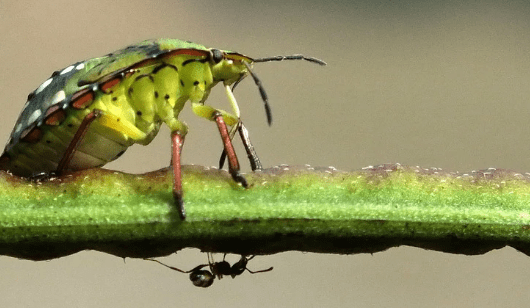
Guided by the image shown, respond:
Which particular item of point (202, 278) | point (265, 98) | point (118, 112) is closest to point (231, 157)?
point (265, 98)

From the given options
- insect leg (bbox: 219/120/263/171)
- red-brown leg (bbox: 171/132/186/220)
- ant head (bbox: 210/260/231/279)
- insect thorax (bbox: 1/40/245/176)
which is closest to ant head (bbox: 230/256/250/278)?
ant head (bbox: 210/260/231/279)

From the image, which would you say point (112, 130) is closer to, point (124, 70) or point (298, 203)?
point (124, 70)

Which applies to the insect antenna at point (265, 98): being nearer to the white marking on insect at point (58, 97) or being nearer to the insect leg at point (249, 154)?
the insect leg at point (249, 154)

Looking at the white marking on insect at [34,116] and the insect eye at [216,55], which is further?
the insect eye at [216,55]

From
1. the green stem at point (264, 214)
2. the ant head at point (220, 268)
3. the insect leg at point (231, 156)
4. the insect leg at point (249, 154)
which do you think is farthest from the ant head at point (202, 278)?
the green stem at point (264, 214)

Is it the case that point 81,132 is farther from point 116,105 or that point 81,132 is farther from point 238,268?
point 238,268

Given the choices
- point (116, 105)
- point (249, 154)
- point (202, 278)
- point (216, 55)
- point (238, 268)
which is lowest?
point (202, 278)
